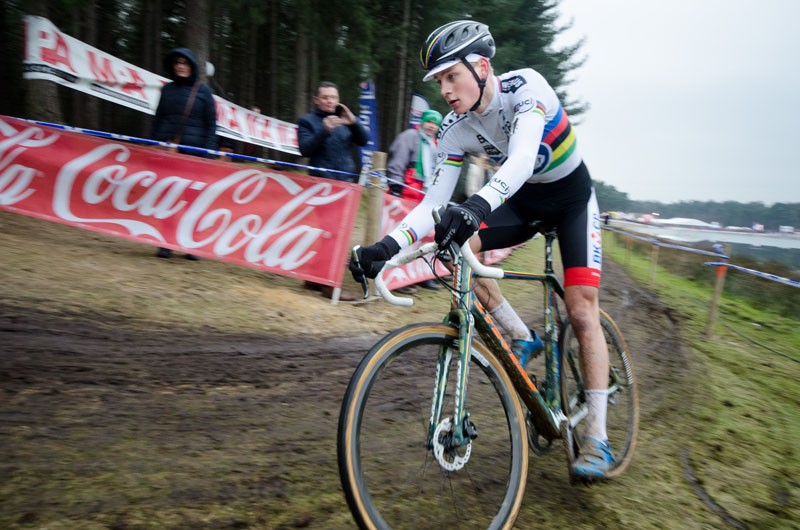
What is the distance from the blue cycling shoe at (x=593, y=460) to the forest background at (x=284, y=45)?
808 centimetres

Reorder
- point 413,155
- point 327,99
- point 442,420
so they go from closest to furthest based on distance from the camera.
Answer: point 442,420 < point 327,99 < point 413,155

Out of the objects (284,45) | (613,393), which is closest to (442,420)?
(613,393)

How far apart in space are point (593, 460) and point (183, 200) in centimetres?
535

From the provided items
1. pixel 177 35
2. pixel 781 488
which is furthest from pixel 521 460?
pixel 177 35

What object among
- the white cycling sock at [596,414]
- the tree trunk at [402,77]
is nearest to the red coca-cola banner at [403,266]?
the white cycling sock at [596,414]

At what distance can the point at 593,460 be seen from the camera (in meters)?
2.90

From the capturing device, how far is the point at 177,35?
26.4m

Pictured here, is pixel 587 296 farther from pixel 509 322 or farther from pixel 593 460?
pixel 593 460

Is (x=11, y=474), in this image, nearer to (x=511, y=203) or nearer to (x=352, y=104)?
(x=511, y=203)

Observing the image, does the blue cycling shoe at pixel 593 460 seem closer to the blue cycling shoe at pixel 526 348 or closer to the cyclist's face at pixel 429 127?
the blue cycling shoe at pixel 526 348

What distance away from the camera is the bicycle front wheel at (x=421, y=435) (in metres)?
2.05

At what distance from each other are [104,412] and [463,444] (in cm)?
206

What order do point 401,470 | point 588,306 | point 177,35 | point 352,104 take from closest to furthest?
1. point 401,470
2. point 588,306
3. point 352,104
4. point 177,35

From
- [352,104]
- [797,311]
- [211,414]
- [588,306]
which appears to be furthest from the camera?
[352,104]
